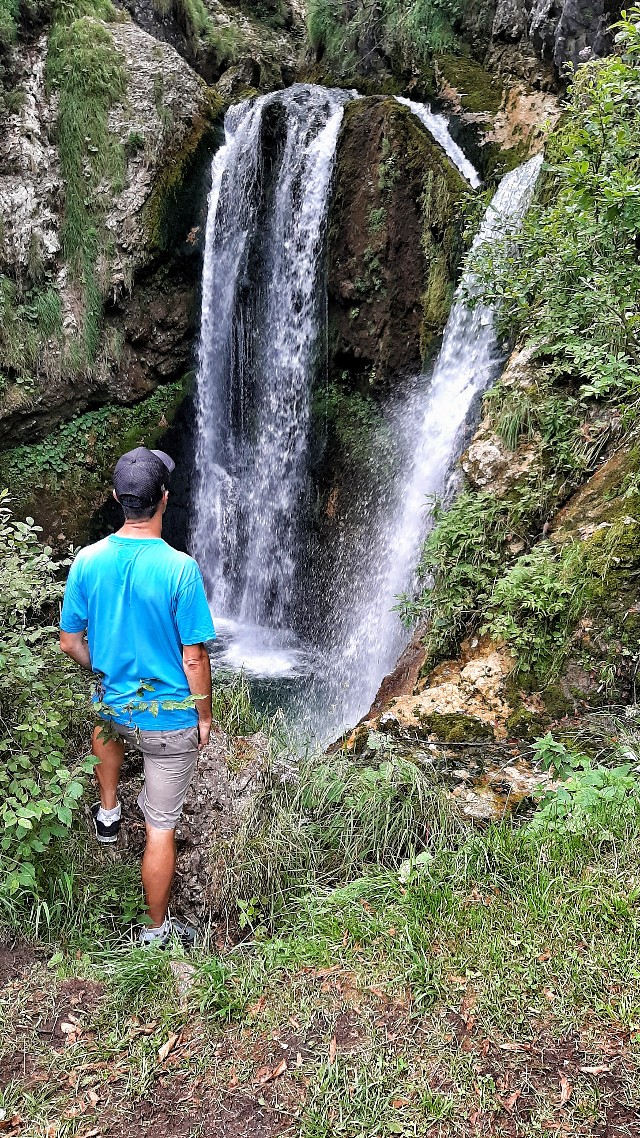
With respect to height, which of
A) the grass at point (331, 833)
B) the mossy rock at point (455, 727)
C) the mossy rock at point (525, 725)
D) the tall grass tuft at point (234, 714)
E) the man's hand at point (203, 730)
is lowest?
the tall grass tuft at point (234, 714)

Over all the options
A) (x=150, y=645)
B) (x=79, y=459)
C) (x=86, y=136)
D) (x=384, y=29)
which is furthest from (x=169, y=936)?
(x=384, y=29)

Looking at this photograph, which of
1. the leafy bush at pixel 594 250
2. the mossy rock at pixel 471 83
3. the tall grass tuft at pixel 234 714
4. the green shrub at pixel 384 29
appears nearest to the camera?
the leafy bush at pixel 594 250

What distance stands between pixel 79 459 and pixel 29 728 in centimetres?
768

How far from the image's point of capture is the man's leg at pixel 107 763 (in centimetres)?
299

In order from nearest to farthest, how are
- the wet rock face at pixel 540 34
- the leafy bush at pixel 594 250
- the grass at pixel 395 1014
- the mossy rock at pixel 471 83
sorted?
1. the grass at pixel 395 1014
2. the leafy bush at pixel 594 250
3. the wet rock face at pixel 540 34
4. the mossy rock at pixel 471 83

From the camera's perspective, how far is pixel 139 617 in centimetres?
275

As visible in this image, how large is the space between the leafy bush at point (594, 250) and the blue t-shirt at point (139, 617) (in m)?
2.58

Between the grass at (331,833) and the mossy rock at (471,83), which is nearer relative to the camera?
the grass at (331,833)

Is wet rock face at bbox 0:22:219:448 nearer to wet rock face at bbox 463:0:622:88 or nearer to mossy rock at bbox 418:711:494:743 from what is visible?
wet rock face at bbox 463:0:622:88

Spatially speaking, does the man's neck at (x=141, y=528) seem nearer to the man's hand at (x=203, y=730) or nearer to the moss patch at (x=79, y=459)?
the man's hand at (x=203, y=730)

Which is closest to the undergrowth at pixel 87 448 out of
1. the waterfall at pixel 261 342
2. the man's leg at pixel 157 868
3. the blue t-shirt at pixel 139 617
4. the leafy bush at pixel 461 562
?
the waterfall at pixel 261 342

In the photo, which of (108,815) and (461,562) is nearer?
(108,815)

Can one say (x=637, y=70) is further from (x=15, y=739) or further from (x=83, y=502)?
(x=83, y=502)

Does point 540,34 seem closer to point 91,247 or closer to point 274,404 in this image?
point 274,404
